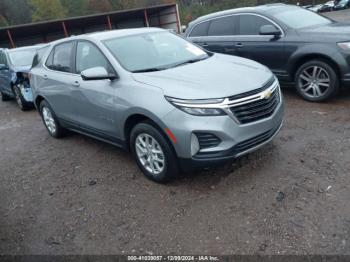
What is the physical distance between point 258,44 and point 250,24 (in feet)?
1.67

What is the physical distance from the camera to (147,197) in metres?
3.89

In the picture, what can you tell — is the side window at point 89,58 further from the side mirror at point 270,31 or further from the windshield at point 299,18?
the windshield at point 299,18

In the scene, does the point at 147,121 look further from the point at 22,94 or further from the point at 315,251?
the point at 22,94

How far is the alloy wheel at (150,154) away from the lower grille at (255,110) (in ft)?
3.05

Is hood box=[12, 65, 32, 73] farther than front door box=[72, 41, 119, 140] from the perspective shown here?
Yes

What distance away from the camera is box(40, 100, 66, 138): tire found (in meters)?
5.88

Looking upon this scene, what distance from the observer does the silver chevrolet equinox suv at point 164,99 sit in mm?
3461

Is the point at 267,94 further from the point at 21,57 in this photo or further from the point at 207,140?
the point at 21,57

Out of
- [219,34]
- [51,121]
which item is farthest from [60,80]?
[219,34]

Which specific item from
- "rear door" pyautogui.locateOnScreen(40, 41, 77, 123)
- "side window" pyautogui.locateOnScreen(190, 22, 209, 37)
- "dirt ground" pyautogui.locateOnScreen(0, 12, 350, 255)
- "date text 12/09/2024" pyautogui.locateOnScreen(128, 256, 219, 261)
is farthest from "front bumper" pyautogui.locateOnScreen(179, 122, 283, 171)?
"side window" pyautogui.locateOnScreen(190, 22, 209, 37)

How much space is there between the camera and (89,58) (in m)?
4.66

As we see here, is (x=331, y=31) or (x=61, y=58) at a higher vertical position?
(x=61, y=58)

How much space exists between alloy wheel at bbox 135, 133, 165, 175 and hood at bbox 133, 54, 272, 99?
0.63m

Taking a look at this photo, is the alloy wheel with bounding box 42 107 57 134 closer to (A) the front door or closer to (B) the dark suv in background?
(A) the front door
